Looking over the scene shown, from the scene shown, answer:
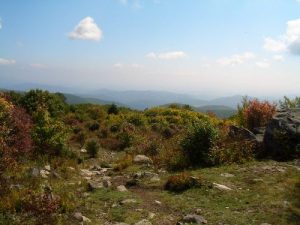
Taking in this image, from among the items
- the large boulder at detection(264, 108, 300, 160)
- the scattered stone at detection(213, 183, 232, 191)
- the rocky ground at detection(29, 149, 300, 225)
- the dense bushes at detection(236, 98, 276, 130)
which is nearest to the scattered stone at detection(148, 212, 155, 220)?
the rocky ground at detection(29, 149, 300, 225)

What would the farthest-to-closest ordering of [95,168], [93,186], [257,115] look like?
1. [257,115]
2. [95,168]
3. [93,186]

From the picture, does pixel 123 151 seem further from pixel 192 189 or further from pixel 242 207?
pixel 242 207

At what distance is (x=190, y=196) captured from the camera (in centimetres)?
1064

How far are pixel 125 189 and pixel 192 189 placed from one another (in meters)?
2.01

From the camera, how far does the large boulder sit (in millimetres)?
14656

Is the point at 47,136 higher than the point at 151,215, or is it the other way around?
the point at 47,136

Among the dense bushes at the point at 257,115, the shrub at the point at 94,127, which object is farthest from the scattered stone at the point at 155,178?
the shrub at the point at 94,127

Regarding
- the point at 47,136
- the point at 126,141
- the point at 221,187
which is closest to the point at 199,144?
the point at 221,187

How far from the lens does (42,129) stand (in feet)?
51.2

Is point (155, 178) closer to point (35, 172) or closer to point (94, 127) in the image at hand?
point (35, 172)

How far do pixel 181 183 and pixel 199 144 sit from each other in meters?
3.50

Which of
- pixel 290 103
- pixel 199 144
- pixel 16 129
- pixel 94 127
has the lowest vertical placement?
pixel 94 127

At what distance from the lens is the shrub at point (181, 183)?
11352mm

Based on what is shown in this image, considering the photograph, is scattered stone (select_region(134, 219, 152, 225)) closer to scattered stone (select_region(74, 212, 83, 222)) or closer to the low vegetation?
the low vegetation
